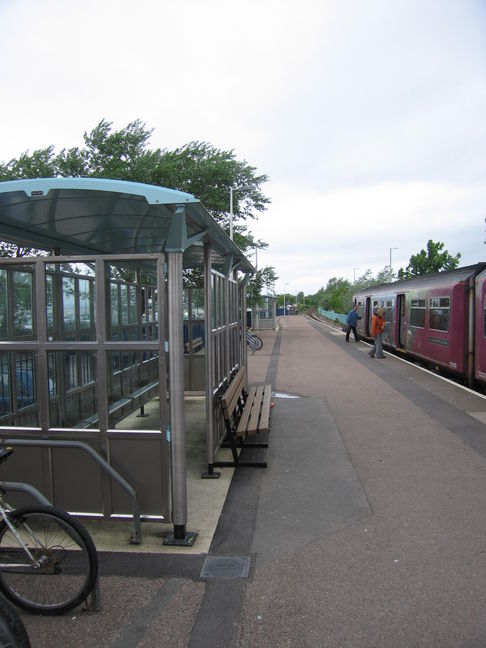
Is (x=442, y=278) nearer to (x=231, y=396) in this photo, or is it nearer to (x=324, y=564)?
(x=231, y=396)

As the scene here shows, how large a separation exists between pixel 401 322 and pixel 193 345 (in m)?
9.30

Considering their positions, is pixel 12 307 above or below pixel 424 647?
above

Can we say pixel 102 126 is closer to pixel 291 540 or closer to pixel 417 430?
pixel 417 430

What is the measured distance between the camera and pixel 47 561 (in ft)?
9.06

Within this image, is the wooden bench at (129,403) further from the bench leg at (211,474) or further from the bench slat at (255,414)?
the bench slat at (255,414)

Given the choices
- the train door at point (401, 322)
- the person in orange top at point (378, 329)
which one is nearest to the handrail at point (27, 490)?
the person in orange top at point (378, 329)

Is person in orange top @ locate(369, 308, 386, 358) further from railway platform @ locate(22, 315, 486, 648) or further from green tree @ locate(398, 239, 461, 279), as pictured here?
green tree @ locate(398, 239, 461, 279)

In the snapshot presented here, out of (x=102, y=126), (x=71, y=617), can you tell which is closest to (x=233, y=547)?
(x=71, y=617)

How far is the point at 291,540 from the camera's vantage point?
378 centimetres

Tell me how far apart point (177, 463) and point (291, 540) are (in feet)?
3.41

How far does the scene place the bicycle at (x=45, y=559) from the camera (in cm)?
269

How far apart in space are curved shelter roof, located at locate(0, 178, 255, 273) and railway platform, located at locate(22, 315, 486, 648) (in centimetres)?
222

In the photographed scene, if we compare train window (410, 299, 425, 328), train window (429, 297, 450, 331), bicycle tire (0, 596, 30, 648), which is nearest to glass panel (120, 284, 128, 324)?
bicycle tire (0, 596, 30, 648)

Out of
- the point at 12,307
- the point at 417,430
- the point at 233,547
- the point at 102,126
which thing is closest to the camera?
the point at 233,547
